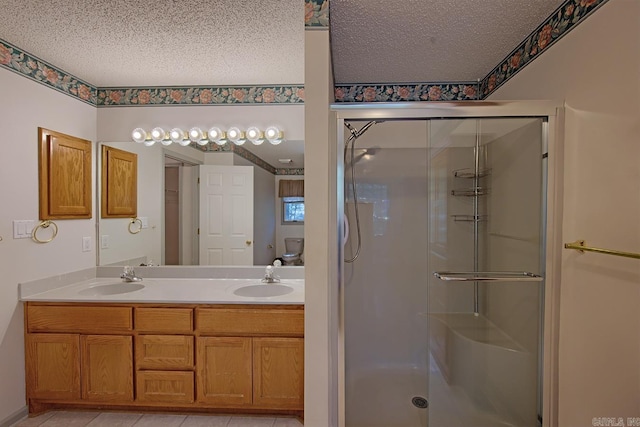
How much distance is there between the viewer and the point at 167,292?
6.45ft

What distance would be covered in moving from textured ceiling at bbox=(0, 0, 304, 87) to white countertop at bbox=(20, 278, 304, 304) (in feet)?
5.32

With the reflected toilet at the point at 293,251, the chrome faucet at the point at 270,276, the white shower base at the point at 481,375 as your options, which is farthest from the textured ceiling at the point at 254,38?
the white shower base at the point at 481,375

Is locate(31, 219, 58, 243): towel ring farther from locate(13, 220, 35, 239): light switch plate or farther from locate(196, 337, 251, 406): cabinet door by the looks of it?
locate(196, 337, 251, 406): cabinet door

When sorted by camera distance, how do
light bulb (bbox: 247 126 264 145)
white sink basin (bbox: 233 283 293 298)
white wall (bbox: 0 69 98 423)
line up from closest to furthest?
white wall (bbox: 0 69 98 423)
white sink basin (bbox: 233 283 293 298)
light bulb (bbox: 247 126 264 145)

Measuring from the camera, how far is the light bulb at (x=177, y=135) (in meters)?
2.25

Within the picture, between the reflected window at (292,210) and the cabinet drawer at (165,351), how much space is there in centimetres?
108

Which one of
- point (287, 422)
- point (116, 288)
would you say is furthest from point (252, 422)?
point (116, 288)

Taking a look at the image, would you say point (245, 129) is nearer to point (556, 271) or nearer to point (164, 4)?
point (164, 4)

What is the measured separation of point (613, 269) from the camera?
1201 millimetres

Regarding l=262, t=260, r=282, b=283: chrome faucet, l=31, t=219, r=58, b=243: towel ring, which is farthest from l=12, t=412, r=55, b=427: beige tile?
l=262, t=260, r=282, b=283: chrome faucet

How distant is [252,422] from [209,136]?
2097 mm

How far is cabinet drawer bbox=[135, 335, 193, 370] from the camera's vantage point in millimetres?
1793

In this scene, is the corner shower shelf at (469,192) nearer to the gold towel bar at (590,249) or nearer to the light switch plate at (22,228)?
the gold towel bar at (590,249)

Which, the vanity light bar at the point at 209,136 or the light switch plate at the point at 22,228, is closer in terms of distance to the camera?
the light switch plate at the point at 22,228
